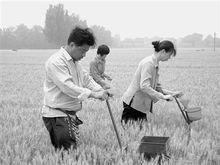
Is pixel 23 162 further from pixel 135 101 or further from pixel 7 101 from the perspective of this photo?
pixel 7 101

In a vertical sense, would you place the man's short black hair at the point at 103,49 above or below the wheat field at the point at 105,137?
above

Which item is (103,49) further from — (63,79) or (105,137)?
(63,79)

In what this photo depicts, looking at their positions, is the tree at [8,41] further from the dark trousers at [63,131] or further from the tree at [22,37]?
the dark trousers at [63,131]

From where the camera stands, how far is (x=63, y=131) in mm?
3662

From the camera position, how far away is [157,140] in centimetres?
387

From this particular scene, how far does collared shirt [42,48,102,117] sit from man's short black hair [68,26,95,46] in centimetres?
21

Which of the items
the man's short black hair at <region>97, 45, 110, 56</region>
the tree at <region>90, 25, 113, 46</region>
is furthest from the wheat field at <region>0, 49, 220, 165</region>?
the tree at <region>90, 25, 113, 46</region>

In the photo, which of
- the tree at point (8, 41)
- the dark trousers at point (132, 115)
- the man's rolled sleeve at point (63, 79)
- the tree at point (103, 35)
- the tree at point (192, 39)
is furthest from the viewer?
the tree at point (192, 39)

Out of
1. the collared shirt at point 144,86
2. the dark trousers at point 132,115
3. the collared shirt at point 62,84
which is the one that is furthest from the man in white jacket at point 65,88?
the dark trousers at point 132,115

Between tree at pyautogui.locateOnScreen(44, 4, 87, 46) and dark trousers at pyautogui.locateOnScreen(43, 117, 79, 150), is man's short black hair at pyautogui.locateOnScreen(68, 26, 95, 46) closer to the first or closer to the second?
dark trousers at pyautogui.locateOnScreen(43, 117, 79, 150)

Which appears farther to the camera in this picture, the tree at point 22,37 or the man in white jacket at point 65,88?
the tree at point 22,37

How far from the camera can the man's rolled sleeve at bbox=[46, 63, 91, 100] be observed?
3.49 m

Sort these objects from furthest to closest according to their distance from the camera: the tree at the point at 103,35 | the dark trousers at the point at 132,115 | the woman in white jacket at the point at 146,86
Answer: the tree at the point at 103,35 < the dark trousers at the point at 132,115 < the woman in white jacket at the point at 146,86

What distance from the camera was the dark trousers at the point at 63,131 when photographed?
12.1 ft
